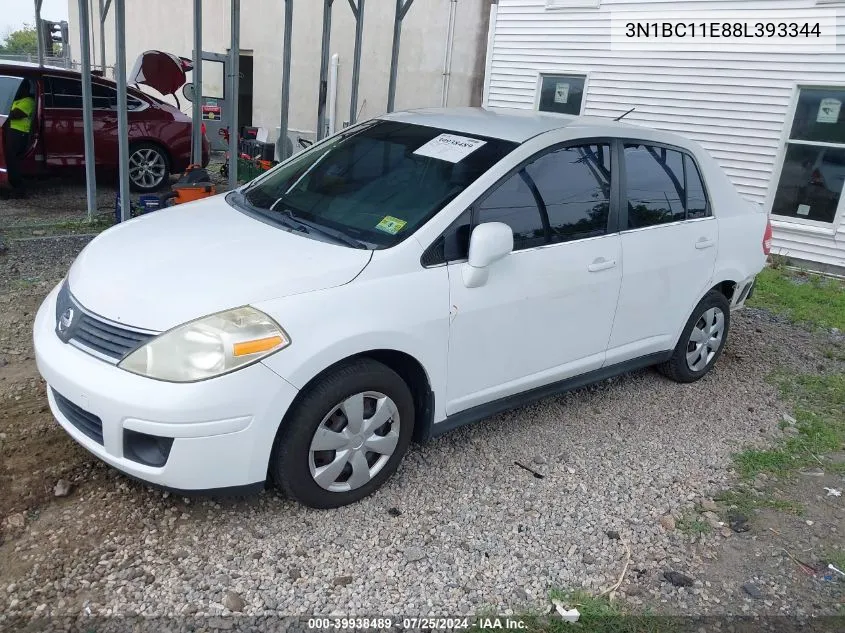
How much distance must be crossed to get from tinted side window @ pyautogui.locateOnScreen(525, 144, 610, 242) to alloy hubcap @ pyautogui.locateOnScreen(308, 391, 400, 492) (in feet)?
4.30

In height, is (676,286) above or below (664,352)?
above

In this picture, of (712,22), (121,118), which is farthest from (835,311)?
(121,118)

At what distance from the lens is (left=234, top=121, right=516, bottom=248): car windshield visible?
3283 millimetres

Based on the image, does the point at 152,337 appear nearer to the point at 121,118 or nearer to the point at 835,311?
the point at 121,118

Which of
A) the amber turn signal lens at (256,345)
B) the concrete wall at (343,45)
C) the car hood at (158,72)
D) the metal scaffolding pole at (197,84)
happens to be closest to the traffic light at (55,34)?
the concrete wall at (343,45)

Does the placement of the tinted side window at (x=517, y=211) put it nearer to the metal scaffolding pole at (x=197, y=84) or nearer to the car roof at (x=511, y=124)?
the car roof at (x=511, y=124)

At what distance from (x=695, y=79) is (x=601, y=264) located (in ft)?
24.0

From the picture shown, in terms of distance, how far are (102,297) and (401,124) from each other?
79.2 inches

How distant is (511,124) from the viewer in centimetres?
389

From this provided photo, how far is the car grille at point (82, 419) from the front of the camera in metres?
2.75

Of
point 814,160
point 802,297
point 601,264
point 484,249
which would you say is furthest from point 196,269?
point 814,160

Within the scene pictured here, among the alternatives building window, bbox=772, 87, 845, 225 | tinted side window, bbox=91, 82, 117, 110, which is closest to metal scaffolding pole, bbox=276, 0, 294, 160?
tinted side window, bbox=91, 82, 117, 110

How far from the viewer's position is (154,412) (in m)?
2.57

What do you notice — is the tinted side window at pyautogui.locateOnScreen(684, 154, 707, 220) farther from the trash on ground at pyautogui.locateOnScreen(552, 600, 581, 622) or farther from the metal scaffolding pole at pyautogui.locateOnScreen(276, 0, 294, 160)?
the metal scaffolding pole at pyautogui.locateOnScreen(276, 0, 294, 160)
